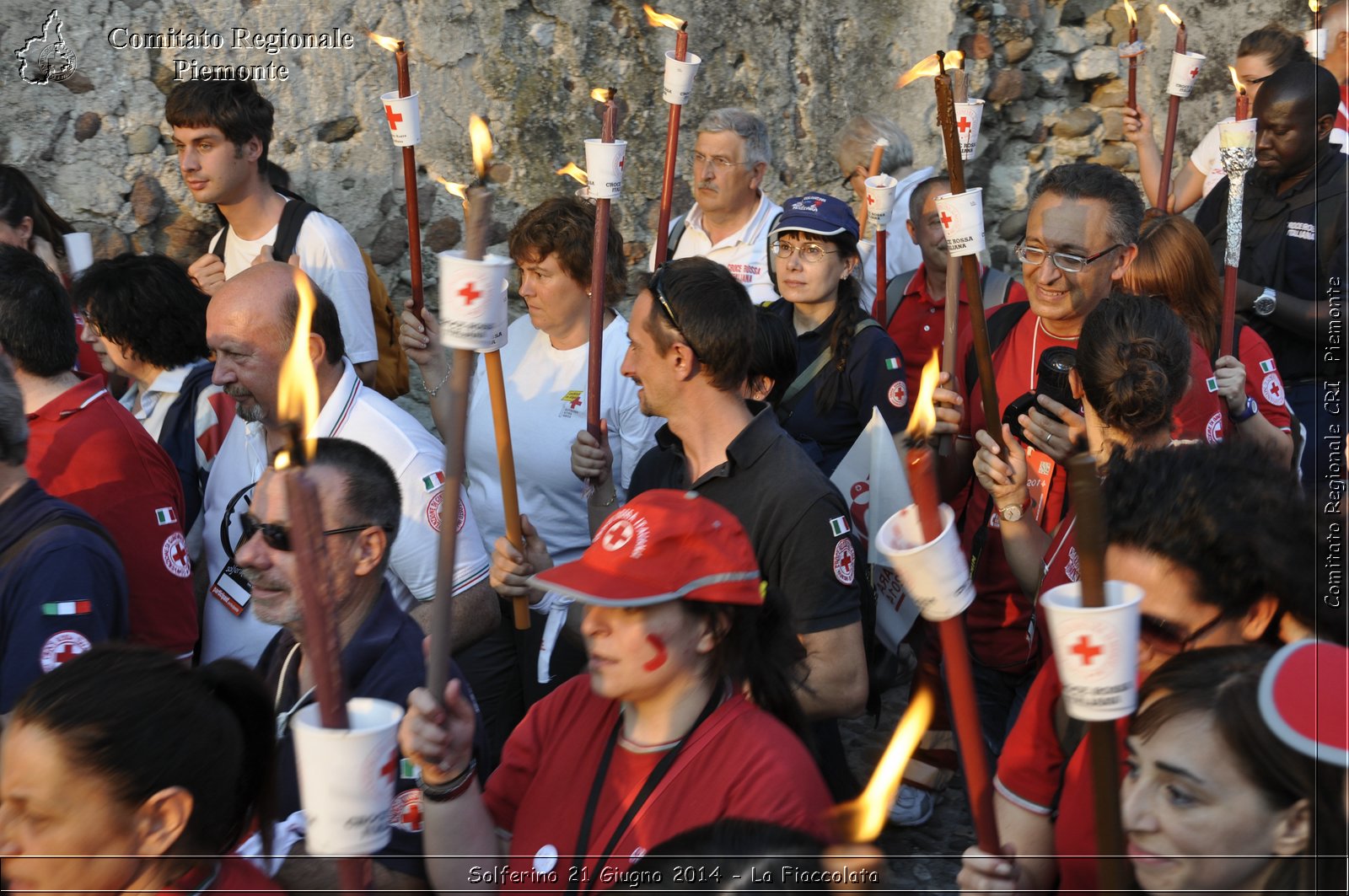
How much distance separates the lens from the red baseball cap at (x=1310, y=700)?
1.38 meters

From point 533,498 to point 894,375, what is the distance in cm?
121

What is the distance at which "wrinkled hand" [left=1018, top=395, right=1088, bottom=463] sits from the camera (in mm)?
3139

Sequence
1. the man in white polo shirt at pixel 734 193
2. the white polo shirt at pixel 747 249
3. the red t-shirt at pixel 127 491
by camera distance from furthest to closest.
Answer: the man in white polo shirt at pixel 734 193 → the white polo shirt at pixel 747 249 → the red t-shirt at pixel 127 491

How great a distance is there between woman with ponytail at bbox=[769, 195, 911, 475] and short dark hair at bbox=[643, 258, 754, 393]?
30.0 inches

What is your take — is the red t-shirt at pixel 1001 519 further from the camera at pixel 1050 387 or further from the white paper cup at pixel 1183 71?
the white paper cup at pixel 1183 71

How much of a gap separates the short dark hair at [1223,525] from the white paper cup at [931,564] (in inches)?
33.1

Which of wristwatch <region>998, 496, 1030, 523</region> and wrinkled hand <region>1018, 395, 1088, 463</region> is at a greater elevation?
wrinkled hand <region>1018, 395, 1088, 463</region>

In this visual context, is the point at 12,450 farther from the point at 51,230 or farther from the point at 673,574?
the point at 51,230

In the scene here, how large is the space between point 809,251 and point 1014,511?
1.52 m

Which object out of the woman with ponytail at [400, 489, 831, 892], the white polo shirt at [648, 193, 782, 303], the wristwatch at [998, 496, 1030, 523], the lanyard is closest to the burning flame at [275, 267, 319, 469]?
the woman with ponytail at [400, 489, 831, 892]

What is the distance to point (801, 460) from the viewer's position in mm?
3158

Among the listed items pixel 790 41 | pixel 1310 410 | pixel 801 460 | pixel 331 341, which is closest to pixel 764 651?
pixel 801 460

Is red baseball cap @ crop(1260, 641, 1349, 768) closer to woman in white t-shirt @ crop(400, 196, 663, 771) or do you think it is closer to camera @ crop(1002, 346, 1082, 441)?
camera @ crop(1002, 346, 1082, 441)

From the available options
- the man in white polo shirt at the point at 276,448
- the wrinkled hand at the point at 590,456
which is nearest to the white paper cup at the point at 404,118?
the man in white polo shirt at the point at 276,448
